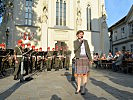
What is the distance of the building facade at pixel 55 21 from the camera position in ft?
97.3

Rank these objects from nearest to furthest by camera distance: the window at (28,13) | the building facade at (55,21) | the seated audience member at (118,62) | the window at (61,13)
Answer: the seated audience member at (118,62)
the building facade at (55,21)
the window at (28,13)
the window at (61,13)

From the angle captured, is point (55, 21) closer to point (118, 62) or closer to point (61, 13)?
point (61, 13)

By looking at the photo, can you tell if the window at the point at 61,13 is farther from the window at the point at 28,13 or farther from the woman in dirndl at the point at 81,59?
the woman in dirndl at the point at 81,59

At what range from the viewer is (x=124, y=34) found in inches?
1567

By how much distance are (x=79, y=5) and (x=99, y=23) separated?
4.46 metres

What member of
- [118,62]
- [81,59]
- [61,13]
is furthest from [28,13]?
[81,59]

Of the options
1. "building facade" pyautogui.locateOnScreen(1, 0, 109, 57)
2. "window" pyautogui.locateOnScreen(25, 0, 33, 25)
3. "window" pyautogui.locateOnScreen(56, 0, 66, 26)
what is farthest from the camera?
"window" pyautogui.locateOnScreen(56, 0, 66, 26)

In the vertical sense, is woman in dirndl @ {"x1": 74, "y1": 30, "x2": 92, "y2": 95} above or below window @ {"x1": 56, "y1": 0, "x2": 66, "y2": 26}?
below

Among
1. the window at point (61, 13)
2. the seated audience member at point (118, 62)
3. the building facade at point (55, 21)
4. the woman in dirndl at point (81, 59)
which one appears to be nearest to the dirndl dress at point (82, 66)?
the woman in dirndl at point (81, 59)

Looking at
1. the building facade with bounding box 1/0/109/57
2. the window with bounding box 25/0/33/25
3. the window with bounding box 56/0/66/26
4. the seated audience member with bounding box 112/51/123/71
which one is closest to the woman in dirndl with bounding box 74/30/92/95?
the seated audience member with bounding box 112/51/123/71

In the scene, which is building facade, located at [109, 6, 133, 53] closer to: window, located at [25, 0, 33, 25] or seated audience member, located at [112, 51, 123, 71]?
window, located at [25, 0, 33, 25]

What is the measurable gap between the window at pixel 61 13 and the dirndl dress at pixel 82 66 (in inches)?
1027

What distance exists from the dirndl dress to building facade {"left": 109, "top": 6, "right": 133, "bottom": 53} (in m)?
30.9

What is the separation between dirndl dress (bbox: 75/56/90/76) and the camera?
22.4 ft
